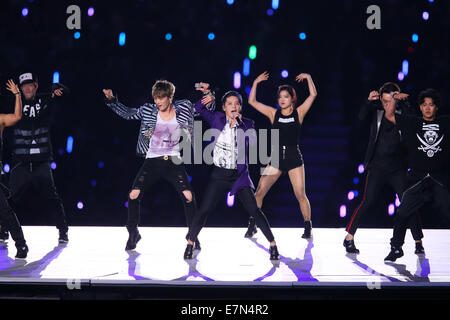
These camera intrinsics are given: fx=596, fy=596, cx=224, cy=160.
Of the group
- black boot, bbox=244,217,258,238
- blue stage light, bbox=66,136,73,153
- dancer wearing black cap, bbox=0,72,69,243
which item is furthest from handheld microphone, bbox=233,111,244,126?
blue stage light, bbox=66,136,73,153

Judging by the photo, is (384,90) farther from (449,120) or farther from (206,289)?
(206,289)

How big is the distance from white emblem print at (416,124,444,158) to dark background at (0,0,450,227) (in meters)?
1.99

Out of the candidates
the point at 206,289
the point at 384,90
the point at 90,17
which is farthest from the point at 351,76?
the point at 206,289

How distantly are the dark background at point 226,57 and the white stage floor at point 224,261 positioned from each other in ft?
3.32

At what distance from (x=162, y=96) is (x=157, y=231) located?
6.57 ft

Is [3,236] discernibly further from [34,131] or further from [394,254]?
[394,254]

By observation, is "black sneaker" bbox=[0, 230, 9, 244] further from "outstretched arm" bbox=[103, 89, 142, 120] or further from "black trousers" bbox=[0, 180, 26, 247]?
"outstretched arm" bbox=[103, 89, 142, 120]

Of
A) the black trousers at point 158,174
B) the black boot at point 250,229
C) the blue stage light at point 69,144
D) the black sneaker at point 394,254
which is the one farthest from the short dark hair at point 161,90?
the black sneaker at point 394,254

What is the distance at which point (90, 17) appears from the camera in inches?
251

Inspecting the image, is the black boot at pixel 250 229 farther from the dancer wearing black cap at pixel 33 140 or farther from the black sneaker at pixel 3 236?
the black sneaker at pixel 3 236

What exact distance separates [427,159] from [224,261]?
1.71 meters

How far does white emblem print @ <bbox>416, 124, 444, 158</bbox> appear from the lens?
173 inches

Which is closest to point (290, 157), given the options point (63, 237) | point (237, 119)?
point (237, 119)

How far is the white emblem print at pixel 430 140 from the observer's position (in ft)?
14.4
